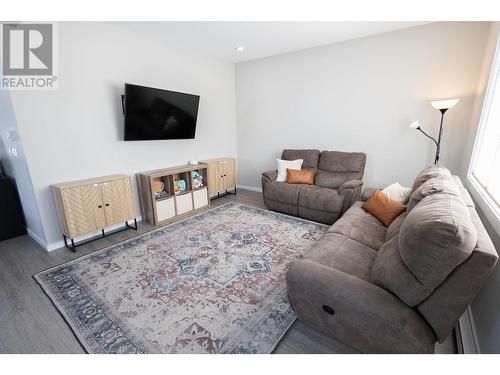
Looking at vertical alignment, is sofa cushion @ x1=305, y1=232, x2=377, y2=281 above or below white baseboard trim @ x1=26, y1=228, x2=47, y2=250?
above

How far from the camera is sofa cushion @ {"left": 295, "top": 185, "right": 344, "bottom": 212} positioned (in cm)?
298

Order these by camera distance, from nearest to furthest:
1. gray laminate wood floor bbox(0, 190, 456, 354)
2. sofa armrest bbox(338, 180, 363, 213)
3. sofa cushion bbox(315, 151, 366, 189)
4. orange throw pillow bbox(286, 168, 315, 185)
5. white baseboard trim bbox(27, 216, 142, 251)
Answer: gray laminate wood floor bbox(0, 190, 456, 354), white baseboard trim bbox(27, 216, 142, 251), sofa armrest bbox(338, 180, 363, 213), sofa cushion bbox(315, 151, 366, 189), orange throw pillow bbox(286, 168, 315, 185)

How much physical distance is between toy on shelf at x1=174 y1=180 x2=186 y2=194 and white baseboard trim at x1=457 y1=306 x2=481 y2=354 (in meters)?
3.30

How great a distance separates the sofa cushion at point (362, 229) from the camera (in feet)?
6.17

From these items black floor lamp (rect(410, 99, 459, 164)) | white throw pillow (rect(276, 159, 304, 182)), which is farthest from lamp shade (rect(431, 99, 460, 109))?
white throw pillow (rect(276, 159, 304, 182))

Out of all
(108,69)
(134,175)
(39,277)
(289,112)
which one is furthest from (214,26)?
(39,277)

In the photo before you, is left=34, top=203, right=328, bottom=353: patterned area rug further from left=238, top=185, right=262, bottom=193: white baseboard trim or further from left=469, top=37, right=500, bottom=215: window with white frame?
left=238, top=185, right=262, bottom=193: white baseboard trim

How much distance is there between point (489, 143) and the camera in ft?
7.17

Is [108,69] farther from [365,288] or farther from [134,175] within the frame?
[365,288]

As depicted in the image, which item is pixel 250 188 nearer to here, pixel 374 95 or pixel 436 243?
pixel 374 95

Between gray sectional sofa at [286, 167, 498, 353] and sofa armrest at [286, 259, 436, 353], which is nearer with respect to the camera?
gray sectional sofa at [286, 167, 498, 353]

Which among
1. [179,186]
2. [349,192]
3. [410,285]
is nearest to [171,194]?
[179,186]

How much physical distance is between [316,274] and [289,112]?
3436 mm

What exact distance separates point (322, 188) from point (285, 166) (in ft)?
2.56
